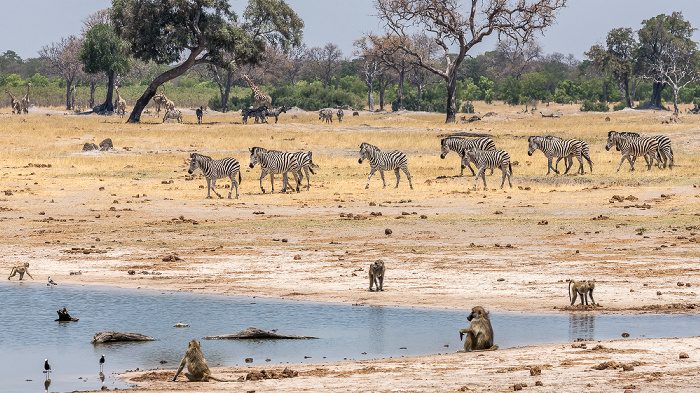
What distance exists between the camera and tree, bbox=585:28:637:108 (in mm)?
110625

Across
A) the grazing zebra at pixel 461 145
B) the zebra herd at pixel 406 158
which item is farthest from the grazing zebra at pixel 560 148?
the grazing zebra at pixel 461 145

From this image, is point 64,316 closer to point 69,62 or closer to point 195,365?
point 195,365

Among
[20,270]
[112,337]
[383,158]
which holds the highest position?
[383,158]

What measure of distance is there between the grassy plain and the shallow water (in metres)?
0.77

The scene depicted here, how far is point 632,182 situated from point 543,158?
→ 9987 millimetres

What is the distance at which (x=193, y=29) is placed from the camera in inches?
2667

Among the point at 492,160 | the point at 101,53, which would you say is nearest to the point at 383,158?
the point at 492,160

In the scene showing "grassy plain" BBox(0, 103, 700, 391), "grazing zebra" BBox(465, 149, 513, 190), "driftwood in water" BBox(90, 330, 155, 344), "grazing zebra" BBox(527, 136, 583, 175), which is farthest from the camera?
"grazing zebra" BBox(527, 136, 583, 175)

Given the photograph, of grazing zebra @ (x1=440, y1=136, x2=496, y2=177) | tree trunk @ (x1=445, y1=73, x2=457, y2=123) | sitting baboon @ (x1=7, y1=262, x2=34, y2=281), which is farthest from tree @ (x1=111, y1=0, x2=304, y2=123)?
sitting baboon @ (x1=7, y1=262, x2=34, y2=281)

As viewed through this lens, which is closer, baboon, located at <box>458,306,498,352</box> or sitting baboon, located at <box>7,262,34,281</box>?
baboon, located at <box>458,306,498,352</box>

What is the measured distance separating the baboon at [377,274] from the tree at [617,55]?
325 ft

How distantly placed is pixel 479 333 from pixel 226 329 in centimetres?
426

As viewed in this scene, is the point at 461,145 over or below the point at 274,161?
over

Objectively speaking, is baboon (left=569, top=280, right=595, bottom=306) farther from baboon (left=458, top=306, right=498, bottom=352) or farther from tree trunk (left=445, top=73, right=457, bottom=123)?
tree trunk (left=445, top=73, right=457, bottom=123)
